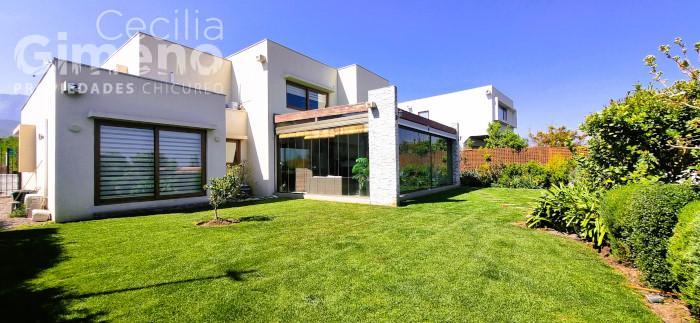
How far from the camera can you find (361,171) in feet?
40.1

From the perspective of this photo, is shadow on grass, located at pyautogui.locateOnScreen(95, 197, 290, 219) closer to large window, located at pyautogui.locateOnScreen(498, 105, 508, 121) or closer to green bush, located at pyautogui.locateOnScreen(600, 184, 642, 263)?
green bush, located at pyautogui.locateOnScreen(600, 184, 642, 263)

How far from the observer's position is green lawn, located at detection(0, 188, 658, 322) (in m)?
3.22

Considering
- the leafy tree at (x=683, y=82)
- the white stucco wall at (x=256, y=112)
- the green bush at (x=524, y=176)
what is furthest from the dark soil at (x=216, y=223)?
the green bush at (x=524, y=176)

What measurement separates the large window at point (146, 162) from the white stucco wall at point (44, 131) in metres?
1.01

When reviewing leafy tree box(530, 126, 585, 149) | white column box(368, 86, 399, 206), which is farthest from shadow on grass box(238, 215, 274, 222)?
leafy tree box(530, 126, 585, 149)

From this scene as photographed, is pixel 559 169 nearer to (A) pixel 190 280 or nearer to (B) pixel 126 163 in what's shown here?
(A) pixel 190 280

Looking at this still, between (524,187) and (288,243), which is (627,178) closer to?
(288,243)

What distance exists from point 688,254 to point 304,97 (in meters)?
15.9

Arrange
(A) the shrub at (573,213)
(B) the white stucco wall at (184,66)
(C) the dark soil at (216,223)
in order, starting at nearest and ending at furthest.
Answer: (A) the shrub at (573,213)
(C) the dark soil at (216,223)
(B) the white stucco wall at (184,66)

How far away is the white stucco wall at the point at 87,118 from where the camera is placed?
825 cm

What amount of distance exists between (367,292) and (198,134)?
10.6 m

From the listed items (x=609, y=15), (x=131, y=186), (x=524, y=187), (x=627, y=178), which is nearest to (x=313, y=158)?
(x=131, y=186)

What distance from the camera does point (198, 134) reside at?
38.1 ft

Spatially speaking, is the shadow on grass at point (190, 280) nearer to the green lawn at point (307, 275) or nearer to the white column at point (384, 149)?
the green lawn at point (307, 275)
